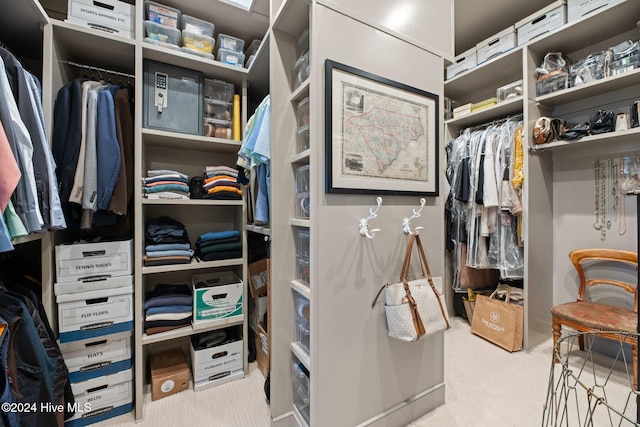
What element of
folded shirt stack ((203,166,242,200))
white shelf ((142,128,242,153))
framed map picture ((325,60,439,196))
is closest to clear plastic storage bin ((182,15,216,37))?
white shelf ((142,128,242,153))

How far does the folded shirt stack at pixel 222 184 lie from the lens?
6.09ft

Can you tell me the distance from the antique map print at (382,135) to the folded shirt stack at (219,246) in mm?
1052

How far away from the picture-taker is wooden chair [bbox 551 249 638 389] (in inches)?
66.1

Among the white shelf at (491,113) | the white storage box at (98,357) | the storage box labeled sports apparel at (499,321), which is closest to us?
the white storage box at (98,357)

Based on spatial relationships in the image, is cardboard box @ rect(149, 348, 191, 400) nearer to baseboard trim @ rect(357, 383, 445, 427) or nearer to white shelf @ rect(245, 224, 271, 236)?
white shelf @ rect(245, 224, 271, 236)

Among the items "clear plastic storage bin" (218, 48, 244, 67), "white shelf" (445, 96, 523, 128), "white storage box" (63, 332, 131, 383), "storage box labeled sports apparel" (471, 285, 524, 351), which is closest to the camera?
"white storage box" (63, 332, 131, 383)

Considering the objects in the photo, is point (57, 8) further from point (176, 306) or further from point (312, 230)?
point (312, 230)

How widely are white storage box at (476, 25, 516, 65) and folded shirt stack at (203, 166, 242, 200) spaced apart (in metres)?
2.31

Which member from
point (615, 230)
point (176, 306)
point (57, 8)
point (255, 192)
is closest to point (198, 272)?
point (176, 306)

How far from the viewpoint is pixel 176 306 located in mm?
1735

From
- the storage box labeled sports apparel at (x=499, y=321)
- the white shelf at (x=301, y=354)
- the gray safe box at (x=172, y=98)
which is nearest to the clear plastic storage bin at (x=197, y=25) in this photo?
the gray safe box at (x=172, y=98)

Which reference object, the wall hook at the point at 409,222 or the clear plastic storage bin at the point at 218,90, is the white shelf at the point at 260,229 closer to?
the wall hook at the point at 409,222

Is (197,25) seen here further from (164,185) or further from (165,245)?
(165,245)

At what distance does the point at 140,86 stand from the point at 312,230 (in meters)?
1.29
